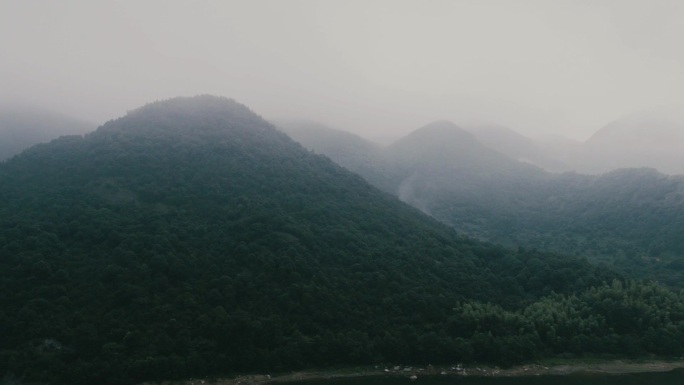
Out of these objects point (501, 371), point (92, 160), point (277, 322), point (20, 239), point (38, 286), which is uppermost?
point (92, 160)

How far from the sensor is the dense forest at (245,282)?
4872 centimetres

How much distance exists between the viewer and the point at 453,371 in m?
52.9

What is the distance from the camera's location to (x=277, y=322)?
53812mm

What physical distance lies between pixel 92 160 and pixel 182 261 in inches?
1193

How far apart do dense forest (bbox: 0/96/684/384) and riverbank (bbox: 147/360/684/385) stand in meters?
1.05

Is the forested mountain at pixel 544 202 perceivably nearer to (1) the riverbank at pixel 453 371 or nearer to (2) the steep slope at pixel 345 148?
(2) the steep slope at pixel 345 148

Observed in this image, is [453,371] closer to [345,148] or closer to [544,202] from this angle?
[544,202]

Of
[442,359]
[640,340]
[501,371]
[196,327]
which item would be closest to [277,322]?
[196,327]

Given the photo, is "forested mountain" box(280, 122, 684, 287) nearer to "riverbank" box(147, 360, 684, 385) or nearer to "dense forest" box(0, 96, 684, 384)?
"dense forest" box(0, 96, 684, 384)

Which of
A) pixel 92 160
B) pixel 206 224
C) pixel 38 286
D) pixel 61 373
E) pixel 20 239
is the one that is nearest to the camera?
pixel 61 373

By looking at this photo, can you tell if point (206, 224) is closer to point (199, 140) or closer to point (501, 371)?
point (199, 140)

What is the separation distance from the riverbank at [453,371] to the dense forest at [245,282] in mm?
1049

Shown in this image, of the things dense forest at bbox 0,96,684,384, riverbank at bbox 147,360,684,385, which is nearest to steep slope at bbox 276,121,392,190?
dense forest at bbox 0,96,684,384

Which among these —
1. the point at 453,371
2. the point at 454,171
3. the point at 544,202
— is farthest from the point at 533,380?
the point at 454,171
